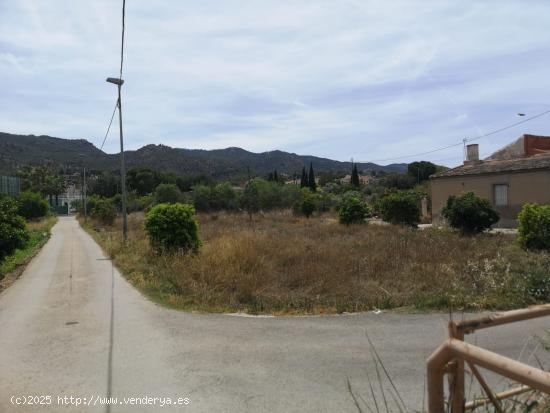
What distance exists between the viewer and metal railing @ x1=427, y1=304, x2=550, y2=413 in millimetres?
1682

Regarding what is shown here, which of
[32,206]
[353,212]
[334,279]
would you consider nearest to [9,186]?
[32,206]

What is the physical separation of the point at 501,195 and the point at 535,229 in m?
13.3

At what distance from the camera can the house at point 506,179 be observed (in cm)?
2719

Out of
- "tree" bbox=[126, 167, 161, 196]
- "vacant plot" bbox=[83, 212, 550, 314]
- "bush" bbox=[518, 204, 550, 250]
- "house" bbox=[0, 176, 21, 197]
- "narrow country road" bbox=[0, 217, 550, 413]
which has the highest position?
"tree" bbox=[126, 167, 161, 196]

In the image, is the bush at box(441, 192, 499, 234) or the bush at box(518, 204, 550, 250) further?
the bush at box(441, 192, 499, 234)

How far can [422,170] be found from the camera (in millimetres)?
90875

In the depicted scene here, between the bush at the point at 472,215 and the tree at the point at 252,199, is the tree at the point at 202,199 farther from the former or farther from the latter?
the bush at the point at 472,215

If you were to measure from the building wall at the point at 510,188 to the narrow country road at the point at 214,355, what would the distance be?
73.3 ft

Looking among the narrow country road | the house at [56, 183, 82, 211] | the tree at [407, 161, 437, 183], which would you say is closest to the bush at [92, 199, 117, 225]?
the narrow country road

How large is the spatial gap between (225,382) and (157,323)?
3204 millimetres

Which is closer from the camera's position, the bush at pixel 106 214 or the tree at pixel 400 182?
the bush at pixel 106 214

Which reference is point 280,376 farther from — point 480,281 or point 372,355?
point 480,281

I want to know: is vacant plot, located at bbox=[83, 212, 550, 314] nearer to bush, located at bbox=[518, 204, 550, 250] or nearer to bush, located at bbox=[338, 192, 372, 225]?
bush, located at bbox=[518, 204, 550, 250]

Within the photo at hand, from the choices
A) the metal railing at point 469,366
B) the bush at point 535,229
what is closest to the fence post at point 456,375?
the metal railing at point 469,366
